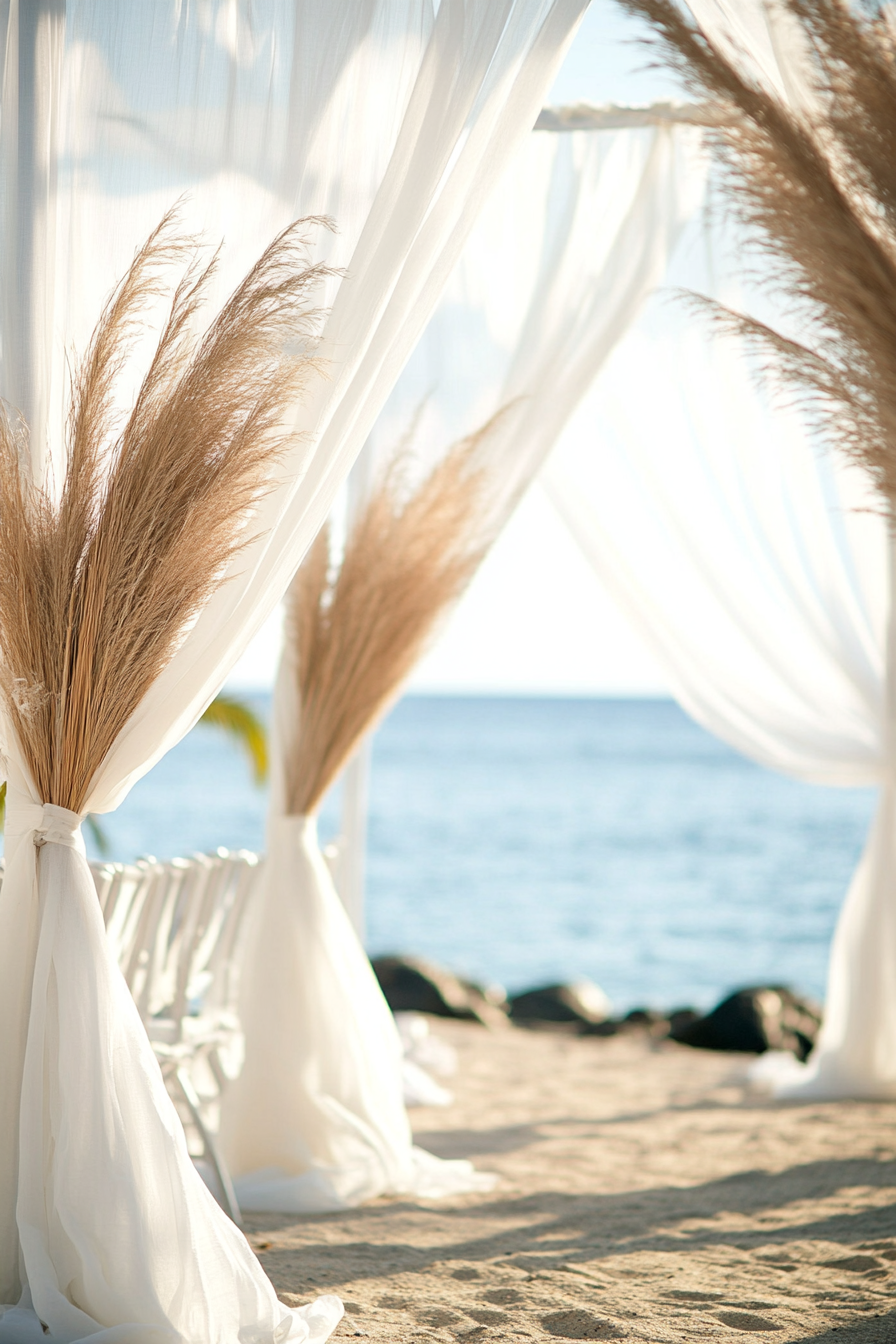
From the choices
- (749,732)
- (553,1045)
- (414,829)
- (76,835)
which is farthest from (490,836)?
(76,835)

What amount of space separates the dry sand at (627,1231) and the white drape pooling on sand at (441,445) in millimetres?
160

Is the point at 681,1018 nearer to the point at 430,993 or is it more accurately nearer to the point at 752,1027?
the point at 752,1027

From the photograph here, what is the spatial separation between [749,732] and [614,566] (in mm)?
726

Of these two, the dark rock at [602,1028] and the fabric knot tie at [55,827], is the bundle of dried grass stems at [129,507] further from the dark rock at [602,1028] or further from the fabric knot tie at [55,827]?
the dark rock at [602,1028]

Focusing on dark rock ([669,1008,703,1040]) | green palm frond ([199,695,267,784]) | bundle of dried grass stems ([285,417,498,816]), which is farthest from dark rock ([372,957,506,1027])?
bundle of dried grass stems ([285,417,498,816])

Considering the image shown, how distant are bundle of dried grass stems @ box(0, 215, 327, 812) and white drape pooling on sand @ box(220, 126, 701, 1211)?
3.36 ft

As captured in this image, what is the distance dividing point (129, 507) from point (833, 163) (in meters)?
1.46

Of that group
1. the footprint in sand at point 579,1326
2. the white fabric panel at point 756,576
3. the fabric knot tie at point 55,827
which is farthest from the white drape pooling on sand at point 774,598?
the fabric knot tie at point 55,827

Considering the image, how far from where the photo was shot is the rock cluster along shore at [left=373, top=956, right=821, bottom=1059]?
521 cm

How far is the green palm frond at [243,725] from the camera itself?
6.29m

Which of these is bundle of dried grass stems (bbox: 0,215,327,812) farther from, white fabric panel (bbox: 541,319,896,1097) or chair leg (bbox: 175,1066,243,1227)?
white fabric panel (bbox: 541,319,896,1097)

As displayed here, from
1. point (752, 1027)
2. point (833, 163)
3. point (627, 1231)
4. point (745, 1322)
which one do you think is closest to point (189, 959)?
point (627, 1231)

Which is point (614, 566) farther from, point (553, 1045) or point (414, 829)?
point (414, 829)

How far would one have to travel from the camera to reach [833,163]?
2.23 meters
